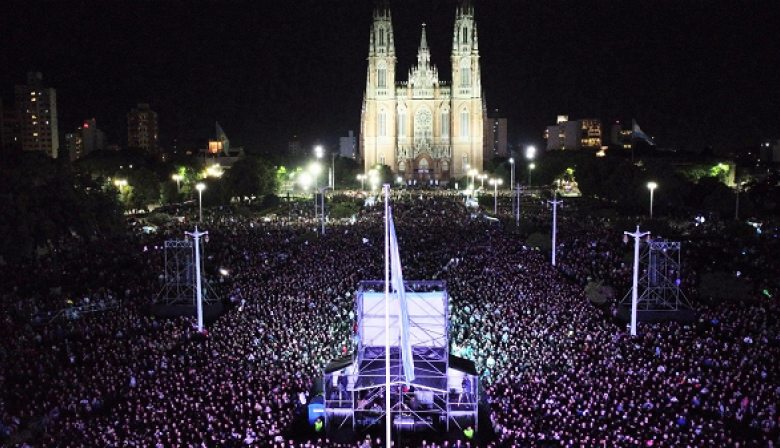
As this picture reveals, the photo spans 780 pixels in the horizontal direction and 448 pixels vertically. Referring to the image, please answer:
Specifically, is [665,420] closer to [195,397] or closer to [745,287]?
[195,397]

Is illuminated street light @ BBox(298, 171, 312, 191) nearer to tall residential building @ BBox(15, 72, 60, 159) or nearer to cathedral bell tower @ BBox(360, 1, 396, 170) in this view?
cathedral bell tower @ BBox(360, 1, 396, 170)

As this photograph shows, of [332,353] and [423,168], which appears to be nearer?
[332,353]

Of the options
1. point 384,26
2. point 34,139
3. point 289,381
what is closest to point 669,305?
point 289,381

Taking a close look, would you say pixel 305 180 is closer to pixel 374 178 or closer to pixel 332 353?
pixel 374 178

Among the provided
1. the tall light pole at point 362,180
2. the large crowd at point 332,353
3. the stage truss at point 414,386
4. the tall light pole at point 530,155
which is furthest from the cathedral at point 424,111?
the stage truss at point 414,386

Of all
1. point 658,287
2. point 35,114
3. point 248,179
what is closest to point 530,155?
point 248,179

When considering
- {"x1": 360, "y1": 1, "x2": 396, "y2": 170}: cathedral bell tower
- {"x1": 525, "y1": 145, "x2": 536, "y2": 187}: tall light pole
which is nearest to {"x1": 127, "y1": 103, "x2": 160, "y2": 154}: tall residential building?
{"x1": 360, "y1": 1, "x2": 396, "y2": 170}: cathedral bell tower

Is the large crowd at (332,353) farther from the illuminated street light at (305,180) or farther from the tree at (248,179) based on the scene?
the illuminated street light at (305,180)
